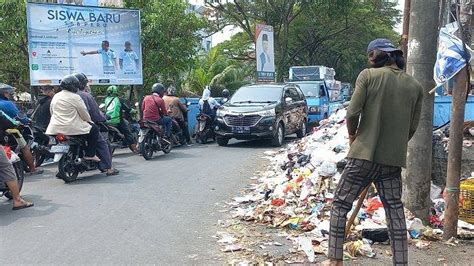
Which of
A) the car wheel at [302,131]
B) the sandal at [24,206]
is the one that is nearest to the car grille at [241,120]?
the car wheel at [302,131]

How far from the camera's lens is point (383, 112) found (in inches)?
158

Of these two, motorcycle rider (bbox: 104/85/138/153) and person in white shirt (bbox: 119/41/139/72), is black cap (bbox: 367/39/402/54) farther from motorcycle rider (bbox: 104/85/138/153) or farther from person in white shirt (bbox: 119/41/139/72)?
person in white shirt (bbox: 119/41/139/72)

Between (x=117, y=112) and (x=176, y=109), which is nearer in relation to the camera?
(x=117, y=112)

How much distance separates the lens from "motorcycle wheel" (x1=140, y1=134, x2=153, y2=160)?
1108 cm

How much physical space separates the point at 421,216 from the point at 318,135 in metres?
5.50

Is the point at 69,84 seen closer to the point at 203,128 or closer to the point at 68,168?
the point at 68,168

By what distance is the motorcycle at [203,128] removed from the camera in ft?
48.2

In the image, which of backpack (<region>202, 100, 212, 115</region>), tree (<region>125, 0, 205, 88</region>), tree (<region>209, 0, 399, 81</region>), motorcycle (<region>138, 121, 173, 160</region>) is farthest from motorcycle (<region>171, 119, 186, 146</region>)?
tree (<region>209, 0, 399, 81</region>)

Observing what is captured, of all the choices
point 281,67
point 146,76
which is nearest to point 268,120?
point 146,76

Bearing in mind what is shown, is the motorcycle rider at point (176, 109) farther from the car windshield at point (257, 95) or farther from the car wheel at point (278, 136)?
the car wheel at point (278, 136)

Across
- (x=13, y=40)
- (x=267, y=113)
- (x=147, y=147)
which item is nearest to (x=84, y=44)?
(x=13, y=40)

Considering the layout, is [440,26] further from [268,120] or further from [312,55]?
[312,55]

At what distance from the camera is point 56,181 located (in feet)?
28.6

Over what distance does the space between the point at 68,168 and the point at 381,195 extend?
231 inches
